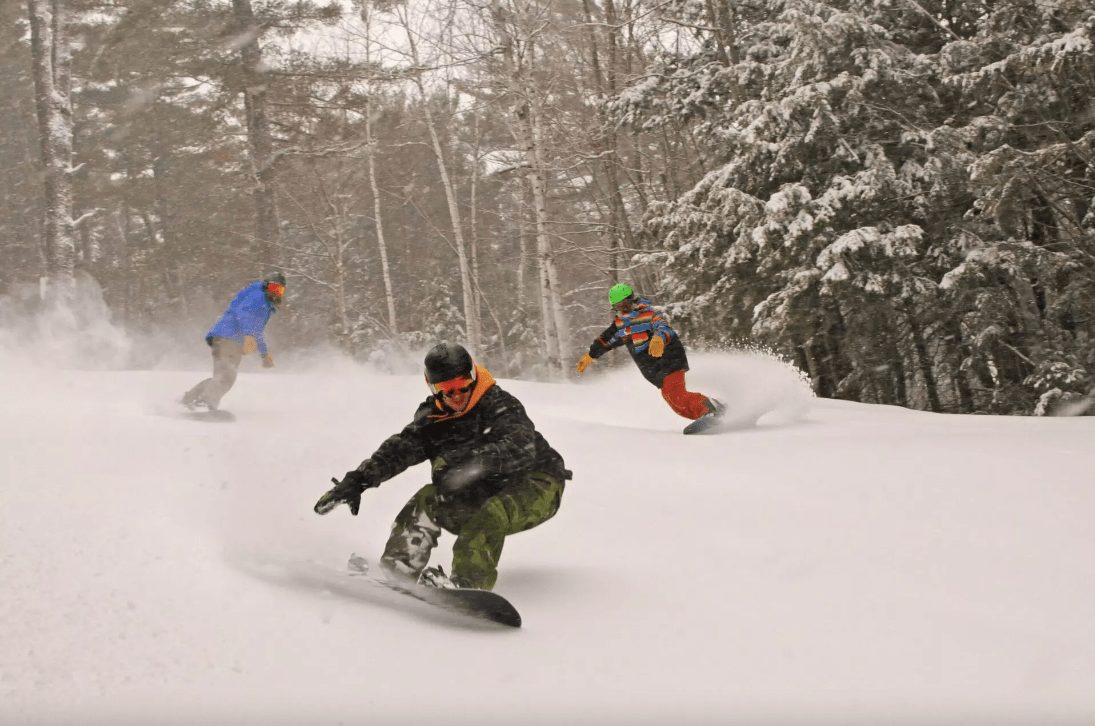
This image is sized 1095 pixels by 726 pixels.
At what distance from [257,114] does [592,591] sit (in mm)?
19898

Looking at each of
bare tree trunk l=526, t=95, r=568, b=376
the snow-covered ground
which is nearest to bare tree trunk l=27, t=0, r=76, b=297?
bare tree trunk l=526, t=95, r=568, b=376

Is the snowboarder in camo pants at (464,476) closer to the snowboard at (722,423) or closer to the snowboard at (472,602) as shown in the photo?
the snowboard at (472,602)

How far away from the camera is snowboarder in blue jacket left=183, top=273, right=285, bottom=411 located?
29.6 feet

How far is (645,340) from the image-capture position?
9.51 m

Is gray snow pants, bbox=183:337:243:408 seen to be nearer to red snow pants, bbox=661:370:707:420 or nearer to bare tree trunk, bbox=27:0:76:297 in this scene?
red snow pants, bbox=661:370:707:420

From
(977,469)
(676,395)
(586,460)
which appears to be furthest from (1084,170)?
(586,460)

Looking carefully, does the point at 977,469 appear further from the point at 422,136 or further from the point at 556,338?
the point at 422,136

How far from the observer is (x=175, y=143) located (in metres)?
28.6

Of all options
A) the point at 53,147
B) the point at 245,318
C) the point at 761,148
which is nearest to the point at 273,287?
the point at 245,318

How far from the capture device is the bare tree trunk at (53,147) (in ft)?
51.4

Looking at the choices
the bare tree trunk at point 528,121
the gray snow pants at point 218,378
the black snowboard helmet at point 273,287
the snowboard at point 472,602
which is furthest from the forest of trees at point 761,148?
the snowboard at point 472,602

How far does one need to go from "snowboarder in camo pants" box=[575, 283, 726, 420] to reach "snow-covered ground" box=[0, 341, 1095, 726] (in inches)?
73.6

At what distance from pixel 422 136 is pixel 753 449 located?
2391 cm

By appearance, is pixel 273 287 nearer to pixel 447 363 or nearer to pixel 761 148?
pixel 447 363
